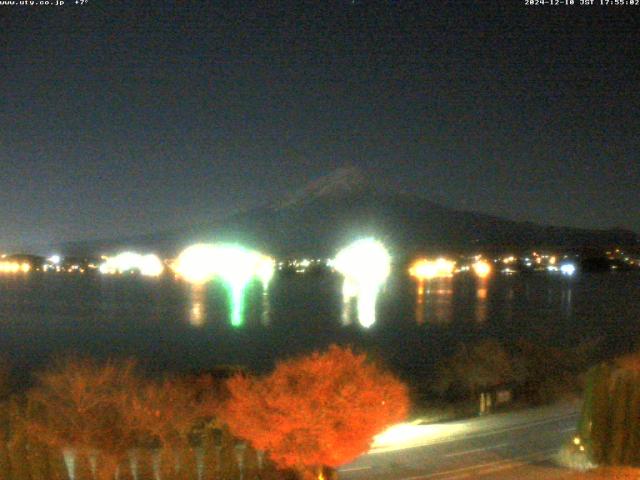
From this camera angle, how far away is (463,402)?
487 inches

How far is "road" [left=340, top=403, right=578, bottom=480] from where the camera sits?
659 cm

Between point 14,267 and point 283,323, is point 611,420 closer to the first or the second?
point 283,323

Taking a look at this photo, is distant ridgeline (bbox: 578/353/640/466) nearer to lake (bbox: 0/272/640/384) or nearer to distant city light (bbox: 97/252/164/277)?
lake (bbox: 0/272/640/384)

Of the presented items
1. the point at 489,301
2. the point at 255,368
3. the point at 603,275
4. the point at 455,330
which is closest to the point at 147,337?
the point at 255,368

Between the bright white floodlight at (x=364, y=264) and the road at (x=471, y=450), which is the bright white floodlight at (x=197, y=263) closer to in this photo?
the bright white floodlight at (x=364, y=264)

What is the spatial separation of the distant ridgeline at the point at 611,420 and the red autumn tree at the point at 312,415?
1810 millimetres

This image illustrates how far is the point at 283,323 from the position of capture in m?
29.5

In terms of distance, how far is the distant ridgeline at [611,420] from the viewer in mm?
6793

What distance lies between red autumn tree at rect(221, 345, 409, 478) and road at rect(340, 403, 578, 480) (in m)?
0.67

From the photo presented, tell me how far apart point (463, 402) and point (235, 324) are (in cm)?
1704

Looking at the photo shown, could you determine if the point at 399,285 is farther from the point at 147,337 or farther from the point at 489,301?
the point at 147,337

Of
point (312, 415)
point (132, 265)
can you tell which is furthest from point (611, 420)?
point (132, 265)

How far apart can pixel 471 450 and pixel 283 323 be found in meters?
22.0

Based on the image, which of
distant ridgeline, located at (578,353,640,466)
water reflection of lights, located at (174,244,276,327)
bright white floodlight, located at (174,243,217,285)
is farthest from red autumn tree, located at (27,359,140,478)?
bright white floodlight, located at (174,243,217,285)
